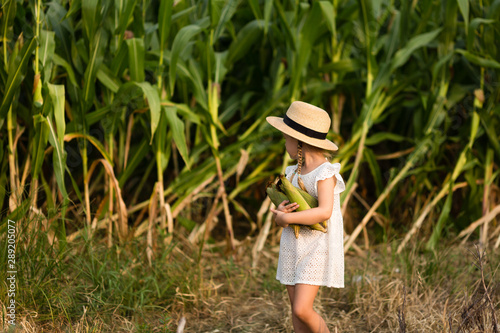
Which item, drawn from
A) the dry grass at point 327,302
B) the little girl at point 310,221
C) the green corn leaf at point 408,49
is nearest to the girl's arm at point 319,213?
the little girl at point 310,221

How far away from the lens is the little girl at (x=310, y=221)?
1847mm

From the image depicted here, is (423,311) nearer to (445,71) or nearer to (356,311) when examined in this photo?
(356,311)

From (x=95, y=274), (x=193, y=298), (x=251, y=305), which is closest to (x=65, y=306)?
(x=95, y=274)

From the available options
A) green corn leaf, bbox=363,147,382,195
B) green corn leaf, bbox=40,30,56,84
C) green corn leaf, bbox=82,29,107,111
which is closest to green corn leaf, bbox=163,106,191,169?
green corn leaf, bbox=82,29,107,111

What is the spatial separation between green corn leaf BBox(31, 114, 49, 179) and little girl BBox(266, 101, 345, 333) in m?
1.19

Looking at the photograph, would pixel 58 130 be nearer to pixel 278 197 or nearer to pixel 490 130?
pixel 278 197

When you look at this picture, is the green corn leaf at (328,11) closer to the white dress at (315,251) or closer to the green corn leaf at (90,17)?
the green corn leaf at (90,17)

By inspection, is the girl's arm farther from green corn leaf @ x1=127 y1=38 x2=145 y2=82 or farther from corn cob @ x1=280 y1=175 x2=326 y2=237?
green corn leaf @ x1=127 y1=38 x2=145 y2=82

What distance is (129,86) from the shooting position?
265 cm

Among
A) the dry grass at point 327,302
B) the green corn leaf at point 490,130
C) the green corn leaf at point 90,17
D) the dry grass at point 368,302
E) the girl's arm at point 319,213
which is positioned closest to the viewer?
the girl's arm at point 319,213

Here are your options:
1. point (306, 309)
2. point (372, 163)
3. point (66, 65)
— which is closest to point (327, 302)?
point (306, 309)

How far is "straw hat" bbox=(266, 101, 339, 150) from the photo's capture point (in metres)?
1.88

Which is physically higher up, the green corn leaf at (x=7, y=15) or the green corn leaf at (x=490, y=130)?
the green corn leaf at (x=7, y=15)

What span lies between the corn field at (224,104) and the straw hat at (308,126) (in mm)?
918
